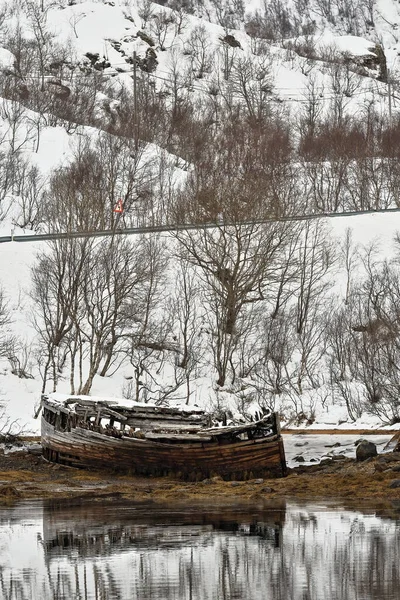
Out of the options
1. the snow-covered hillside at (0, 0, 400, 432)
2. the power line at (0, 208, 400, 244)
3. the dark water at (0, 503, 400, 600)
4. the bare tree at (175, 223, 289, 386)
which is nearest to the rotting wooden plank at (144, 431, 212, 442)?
the snow-covered hillside at (0, 0, 400, 432)

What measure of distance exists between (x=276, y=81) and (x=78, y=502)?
94718 millimetres

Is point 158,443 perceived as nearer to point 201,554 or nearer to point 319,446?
point 319,446

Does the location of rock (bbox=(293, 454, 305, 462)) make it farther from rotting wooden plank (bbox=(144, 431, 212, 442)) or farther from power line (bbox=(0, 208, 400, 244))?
power line (bbox=(0, 208, 400, 244))

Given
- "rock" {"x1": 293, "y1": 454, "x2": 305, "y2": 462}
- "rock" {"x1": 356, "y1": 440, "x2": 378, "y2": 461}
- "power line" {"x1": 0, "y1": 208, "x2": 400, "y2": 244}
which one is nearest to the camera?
"rock" {"x1": 356, "y1": 440, "x2": 378, "y2": 461}

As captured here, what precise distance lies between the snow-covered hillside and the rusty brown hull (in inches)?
87.0

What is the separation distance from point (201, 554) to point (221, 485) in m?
8.94

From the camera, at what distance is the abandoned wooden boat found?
75.4 ft

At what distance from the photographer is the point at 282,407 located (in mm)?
39344

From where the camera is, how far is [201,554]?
12430 millimetres

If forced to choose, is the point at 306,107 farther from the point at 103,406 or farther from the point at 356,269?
the point at 103,406

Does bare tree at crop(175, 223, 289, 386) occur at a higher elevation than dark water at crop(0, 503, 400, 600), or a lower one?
higher

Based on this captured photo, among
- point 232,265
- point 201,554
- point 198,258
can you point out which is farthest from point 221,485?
point 232,265

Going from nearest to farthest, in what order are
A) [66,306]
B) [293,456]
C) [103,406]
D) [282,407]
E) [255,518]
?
[255,518]
[103,406]
[293,456]
[282,407]
[66,306]

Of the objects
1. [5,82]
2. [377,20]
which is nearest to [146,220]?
[5,82]
